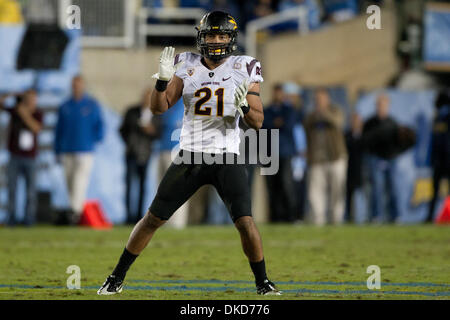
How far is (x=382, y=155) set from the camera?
47.7 ft

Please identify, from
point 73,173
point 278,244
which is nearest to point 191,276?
point 278,244

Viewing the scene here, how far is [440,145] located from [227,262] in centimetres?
697

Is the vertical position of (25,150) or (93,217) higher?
(25,150)

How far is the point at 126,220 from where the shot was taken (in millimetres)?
14188

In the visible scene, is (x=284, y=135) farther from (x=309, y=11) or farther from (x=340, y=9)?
(x=309, y=11)

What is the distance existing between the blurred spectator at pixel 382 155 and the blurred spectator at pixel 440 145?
0.61 m

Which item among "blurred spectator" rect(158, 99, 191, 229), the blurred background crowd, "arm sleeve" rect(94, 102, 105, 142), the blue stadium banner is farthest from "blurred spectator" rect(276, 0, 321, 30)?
"arm sleeve" rect(94, 102, 105, 142)

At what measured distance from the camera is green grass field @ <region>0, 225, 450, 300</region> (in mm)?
6398

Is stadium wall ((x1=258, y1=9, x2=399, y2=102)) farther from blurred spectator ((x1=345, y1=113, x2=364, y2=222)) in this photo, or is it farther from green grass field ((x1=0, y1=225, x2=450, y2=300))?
green grass field ((x1=0, y1=225, x2=450, y2=300))

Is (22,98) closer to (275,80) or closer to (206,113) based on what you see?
(275,80)

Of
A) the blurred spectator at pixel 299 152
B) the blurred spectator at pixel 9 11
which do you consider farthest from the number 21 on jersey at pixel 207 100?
the blurred spectator at pixel 9 11

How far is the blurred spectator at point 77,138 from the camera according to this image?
13.4 meters

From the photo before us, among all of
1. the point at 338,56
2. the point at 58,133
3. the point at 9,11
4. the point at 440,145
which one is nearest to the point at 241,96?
the point at 58,133

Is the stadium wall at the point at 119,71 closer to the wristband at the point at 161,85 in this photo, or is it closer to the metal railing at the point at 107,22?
the metal railing at the point at 107,22
